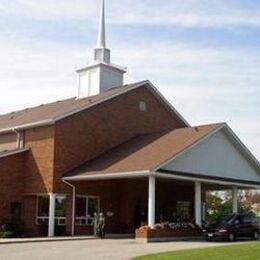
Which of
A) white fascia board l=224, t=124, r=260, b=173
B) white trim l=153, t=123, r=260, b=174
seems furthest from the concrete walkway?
white fascia board l=224, t=124, r=260, b=173

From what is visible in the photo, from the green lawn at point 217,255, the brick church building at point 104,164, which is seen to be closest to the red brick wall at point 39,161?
the brick church building at point 104,164

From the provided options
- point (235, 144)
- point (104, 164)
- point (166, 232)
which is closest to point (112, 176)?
point (104, 164)

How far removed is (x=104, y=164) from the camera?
116 feet

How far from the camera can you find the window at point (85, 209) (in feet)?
120

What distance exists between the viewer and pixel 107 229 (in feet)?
126

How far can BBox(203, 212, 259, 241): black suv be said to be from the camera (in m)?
31.3

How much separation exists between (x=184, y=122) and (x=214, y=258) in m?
26.2

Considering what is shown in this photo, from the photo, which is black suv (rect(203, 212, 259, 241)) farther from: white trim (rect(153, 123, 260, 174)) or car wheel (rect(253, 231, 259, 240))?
white trim (rect(153, 123, 260, 174))

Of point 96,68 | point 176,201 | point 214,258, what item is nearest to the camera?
point 214,258

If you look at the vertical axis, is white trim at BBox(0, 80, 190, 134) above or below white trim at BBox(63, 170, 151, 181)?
above

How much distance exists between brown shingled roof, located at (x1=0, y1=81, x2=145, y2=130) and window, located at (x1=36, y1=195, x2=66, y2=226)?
468cm

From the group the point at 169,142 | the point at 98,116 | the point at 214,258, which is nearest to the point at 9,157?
the point at 98,116

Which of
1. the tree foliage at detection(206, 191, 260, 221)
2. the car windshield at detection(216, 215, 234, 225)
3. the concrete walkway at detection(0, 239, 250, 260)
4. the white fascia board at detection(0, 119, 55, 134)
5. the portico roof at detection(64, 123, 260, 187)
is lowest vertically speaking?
the concrete walkway at detection(0, 239, 250, 260)

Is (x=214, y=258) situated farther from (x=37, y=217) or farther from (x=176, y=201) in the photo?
(x=176, y=201)
